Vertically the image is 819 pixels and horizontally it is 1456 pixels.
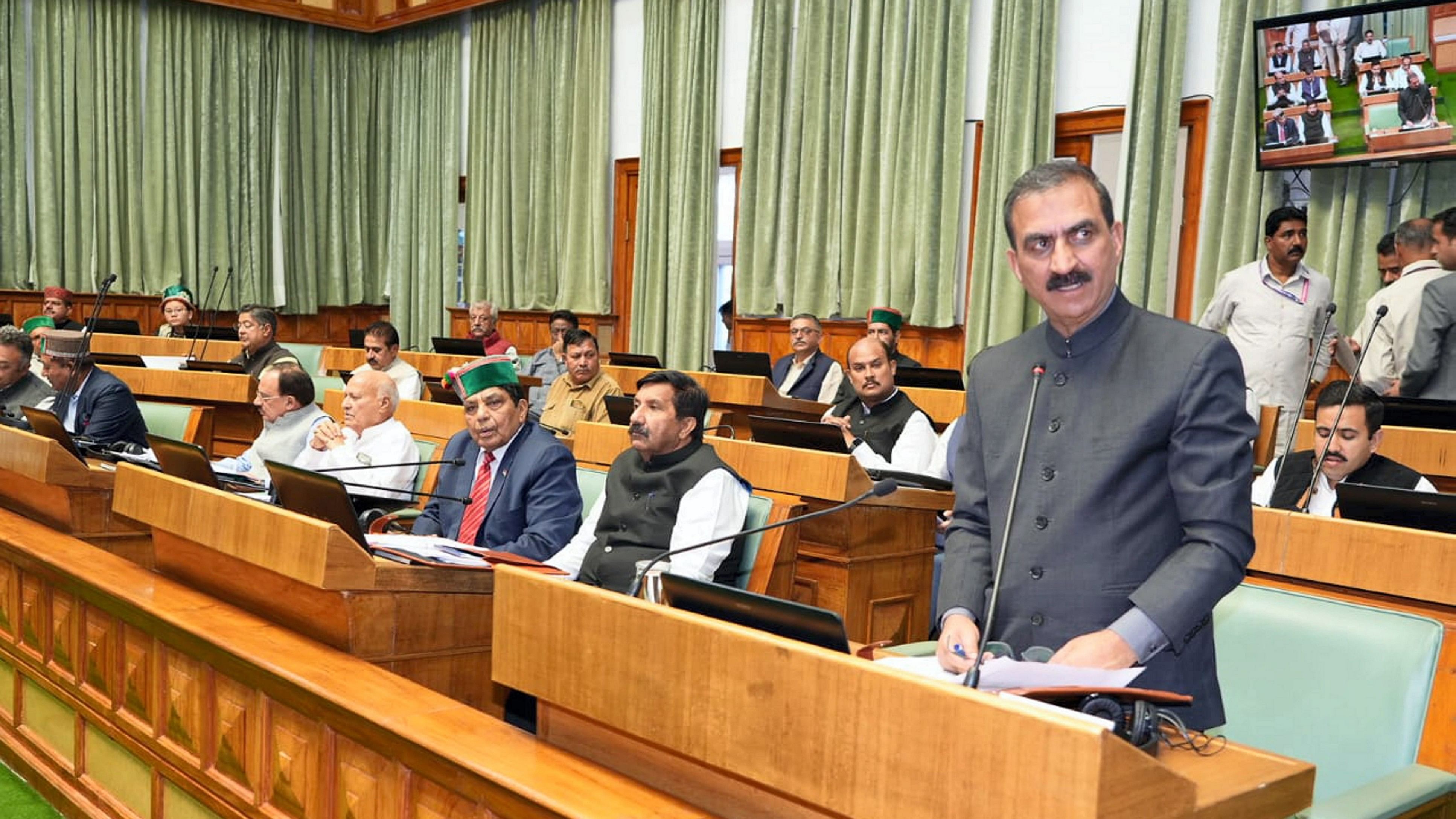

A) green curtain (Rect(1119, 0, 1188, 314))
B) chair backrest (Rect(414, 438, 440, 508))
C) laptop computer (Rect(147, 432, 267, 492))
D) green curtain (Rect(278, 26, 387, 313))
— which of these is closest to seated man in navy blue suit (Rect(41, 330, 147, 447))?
chair backrest (Rect(414, 438, 440, 508))

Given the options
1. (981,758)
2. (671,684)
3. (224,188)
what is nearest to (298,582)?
(671,684)

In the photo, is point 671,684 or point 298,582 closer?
point 671,684

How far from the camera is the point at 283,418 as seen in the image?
4.52 metres

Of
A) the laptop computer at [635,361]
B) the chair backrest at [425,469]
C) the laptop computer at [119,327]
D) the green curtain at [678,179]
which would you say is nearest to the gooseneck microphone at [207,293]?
the laptop computer at [119,327]

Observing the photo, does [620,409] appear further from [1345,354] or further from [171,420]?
[1345,354]

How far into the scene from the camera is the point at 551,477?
136 inches

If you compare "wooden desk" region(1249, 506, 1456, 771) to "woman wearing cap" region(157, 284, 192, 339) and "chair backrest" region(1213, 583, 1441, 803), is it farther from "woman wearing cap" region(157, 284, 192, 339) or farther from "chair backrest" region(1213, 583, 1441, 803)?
"woman wearing cap" region(157, 284, 192, 339)

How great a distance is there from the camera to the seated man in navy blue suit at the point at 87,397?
15.9 ft

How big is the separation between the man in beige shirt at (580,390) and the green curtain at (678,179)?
9.67 ft

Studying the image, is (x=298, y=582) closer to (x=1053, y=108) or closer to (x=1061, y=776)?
(x=1061, y=776)

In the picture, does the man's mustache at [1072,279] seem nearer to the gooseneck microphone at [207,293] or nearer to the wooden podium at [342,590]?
the wooden podium at [342,590]

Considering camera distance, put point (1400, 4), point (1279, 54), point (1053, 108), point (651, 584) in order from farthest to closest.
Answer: point (1053, 108)
point (1279, 54)
point (1400, 4)
point (651, 584)

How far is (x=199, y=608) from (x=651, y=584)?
100cm

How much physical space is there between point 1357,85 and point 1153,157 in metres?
1.27
